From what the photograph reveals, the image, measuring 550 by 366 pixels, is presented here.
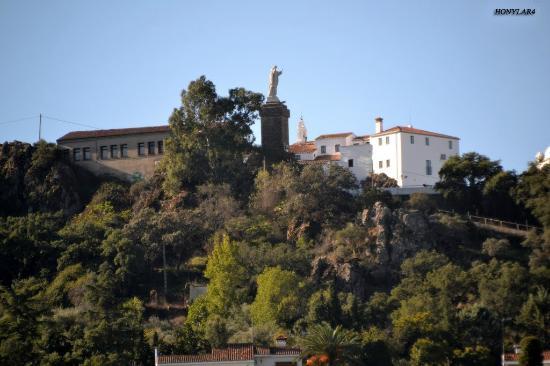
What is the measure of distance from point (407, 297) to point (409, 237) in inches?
236

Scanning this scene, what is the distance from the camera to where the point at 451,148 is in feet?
316

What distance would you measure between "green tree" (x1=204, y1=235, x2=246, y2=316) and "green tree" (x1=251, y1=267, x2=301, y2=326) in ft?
4.90

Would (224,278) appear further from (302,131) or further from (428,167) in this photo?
(302,131)

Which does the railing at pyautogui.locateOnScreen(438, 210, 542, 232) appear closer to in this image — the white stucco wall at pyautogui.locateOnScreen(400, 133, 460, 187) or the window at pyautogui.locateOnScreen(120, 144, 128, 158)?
the white stucco wall at pyautogui.locateOnScreen(400, 133, 460, 187)

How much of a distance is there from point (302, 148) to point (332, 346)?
3251cm

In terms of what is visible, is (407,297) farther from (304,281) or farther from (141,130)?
(141,130)

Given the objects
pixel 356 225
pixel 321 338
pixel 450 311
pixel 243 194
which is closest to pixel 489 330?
pixel 450 311

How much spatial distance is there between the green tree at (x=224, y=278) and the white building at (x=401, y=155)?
13626mm

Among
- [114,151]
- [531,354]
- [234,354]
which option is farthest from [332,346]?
[114,151]

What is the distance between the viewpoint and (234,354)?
224 feet

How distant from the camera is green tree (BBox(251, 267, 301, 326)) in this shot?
77688mm

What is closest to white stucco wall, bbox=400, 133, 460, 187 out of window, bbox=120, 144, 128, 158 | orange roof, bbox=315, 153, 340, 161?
orange roof, bbox=315, 153, 340, 161

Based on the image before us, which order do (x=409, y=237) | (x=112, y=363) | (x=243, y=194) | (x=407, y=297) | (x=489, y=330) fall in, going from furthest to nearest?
(x=243, y=194) → (x=409, y=237) → (x=407, y=297) → (x=489, y=330) → (x=112, y=363)

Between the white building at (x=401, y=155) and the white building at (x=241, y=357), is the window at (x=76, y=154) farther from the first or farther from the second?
the white building at (x=241, y=357)
